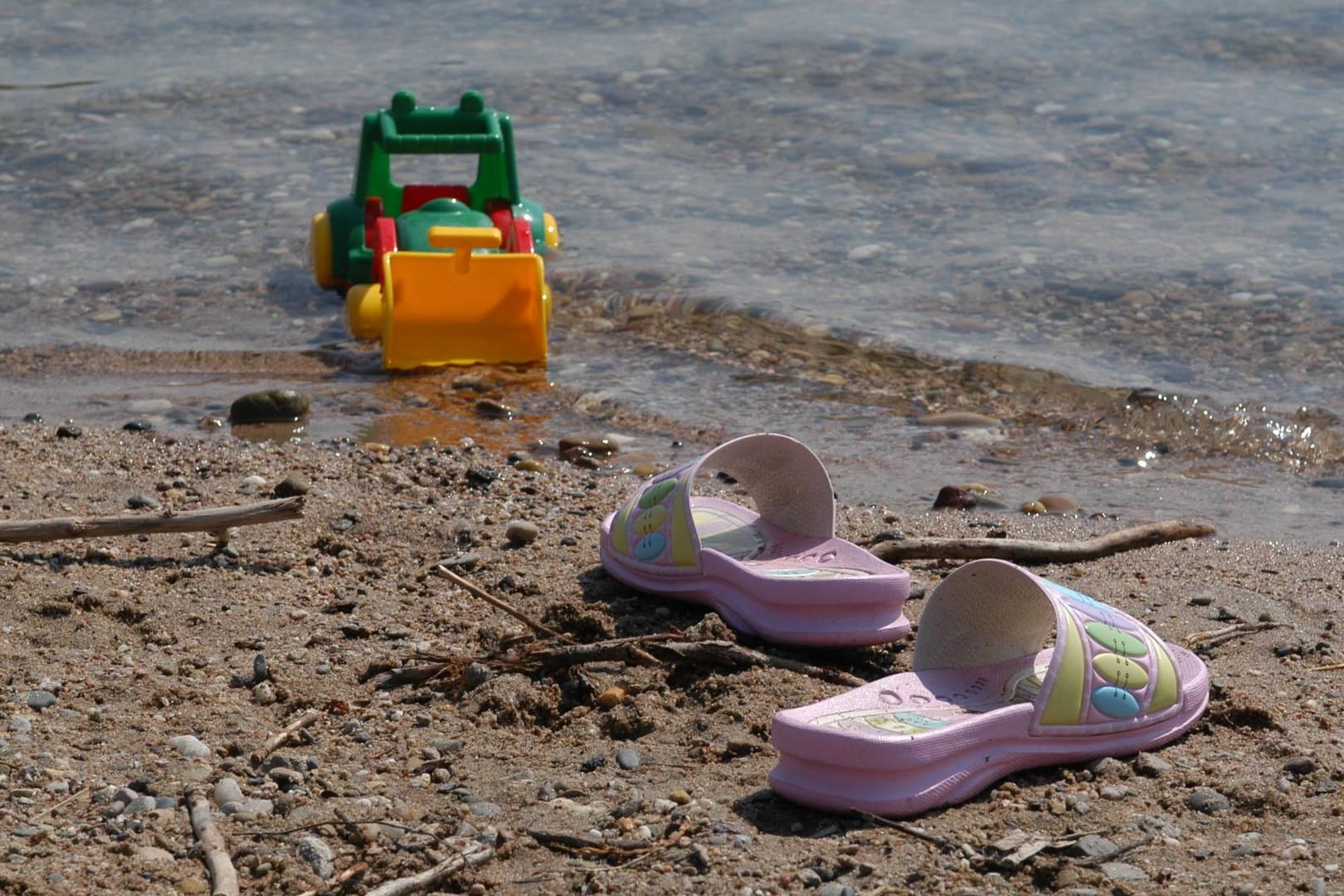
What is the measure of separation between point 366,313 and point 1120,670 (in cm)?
444

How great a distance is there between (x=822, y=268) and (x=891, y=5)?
5.82 meters

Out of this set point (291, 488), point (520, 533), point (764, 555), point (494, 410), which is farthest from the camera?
point (494, 410)

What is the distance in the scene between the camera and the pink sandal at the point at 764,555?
348cm

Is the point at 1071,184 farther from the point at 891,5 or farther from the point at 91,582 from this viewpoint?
the point at 91,582

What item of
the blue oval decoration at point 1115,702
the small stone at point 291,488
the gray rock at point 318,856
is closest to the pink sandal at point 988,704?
the blue oval decoration at point 1115,702

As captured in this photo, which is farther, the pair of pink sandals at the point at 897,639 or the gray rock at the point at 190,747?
the gray rock at the point at 190,747

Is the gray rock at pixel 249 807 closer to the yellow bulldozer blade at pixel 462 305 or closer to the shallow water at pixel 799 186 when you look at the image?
the shallow water at pixel 799 186

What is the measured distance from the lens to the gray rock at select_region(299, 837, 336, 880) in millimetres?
2600

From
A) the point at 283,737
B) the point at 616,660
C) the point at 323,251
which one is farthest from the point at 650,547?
the point at 323,251

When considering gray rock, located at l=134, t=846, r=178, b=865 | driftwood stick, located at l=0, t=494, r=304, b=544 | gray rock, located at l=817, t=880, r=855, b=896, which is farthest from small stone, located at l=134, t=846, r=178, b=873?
driftwood stick, located at l=0, t=494, r=304, b=544

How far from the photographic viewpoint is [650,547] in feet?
12.4

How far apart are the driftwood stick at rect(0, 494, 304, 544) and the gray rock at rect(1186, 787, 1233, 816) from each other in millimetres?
2181

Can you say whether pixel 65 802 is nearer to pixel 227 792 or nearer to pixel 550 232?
pixel 227 792

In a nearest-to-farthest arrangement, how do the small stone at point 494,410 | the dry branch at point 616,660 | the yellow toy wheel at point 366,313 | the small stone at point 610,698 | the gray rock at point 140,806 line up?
the gray rock at point 140,806 < the small stone at point 610,698 < the dry branch at point 616,660 < the small stone at point 494,410 < the yellow toy wheel at point 366,313
